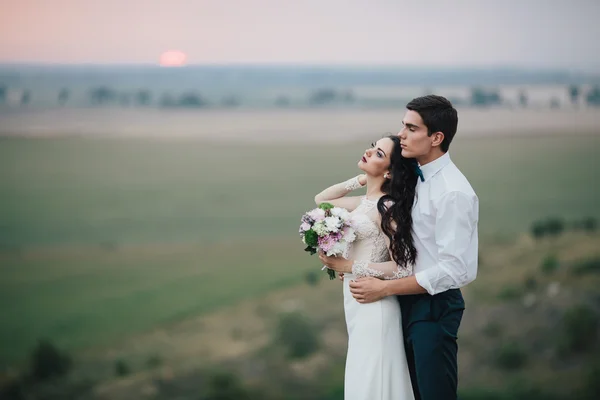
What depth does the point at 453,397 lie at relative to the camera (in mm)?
2928

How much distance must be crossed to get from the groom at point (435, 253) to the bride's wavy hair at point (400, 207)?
1.2 inches

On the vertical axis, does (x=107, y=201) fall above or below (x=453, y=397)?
above

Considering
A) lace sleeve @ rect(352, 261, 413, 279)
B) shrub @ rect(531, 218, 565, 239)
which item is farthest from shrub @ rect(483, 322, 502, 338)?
lace sleeve @ rect(352, 261, 413, 279)

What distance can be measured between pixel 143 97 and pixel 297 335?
2.56 meters

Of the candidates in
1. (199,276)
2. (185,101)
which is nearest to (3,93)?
(185,101)

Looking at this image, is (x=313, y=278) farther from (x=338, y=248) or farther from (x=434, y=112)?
(x=434, y=112)

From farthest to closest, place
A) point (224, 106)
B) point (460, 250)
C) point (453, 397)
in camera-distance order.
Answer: point (224, 106), point (453, 397), point (460, 250)

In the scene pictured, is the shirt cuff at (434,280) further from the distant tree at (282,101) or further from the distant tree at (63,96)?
the distant tree at (63,96)

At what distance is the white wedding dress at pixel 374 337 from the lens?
2941mm

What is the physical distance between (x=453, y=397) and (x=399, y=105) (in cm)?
471

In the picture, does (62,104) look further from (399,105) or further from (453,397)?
(453,397)

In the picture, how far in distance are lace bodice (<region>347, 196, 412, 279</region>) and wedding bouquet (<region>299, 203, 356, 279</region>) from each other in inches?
2.3

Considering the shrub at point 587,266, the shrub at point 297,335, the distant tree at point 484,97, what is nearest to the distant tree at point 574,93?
the distant tree at point 484,97

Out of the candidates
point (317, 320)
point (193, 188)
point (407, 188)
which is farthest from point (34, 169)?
point (407, 188)
